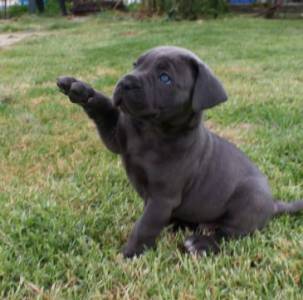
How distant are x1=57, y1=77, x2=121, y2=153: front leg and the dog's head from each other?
281 millimetres

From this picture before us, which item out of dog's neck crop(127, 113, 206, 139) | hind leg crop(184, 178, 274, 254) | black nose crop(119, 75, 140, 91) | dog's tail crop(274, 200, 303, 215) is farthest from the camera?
dog's tail crop(274, 200, 303, 215)

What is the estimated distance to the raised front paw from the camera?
259 cm

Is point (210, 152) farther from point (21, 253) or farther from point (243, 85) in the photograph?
point (243, 85)

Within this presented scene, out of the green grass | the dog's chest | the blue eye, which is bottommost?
the green grass

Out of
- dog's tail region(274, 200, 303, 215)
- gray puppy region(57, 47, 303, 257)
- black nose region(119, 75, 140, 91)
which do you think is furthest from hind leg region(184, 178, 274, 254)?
black nose region(119, 75, 140, 91)

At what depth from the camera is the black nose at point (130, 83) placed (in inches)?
91.4

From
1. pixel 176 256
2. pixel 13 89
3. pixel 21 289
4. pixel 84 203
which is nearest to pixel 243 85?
pixel 13 89

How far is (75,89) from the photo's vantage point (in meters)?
2.60

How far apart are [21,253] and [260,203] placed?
1.21 m

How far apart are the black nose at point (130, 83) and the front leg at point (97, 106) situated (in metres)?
0.34

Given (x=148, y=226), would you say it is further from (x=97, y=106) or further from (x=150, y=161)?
(x=97, y=106)

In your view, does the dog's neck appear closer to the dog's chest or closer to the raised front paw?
the dog's chest

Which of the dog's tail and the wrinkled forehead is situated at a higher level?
the wrinkled forehead

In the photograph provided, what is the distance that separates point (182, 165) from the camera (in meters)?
2.59
